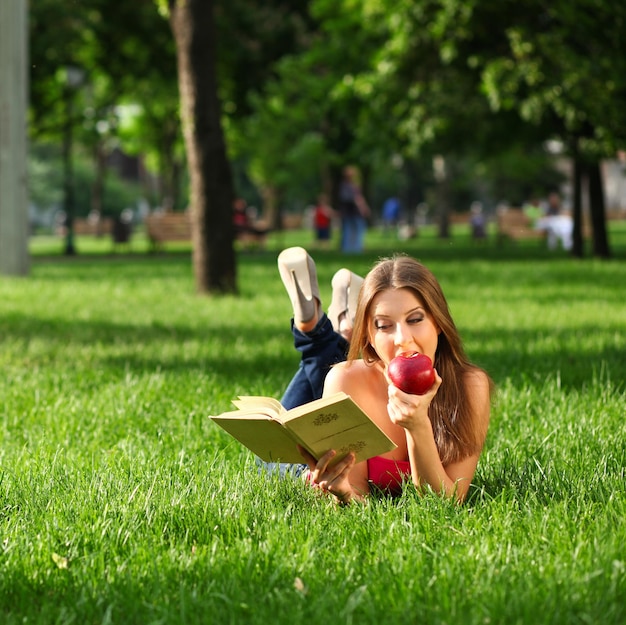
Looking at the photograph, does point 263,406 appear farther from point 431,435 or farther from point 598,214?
point 598,214

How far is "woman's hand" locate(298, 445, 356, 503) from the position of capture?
12.0ft

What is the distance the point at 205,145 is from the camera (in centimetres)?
1405

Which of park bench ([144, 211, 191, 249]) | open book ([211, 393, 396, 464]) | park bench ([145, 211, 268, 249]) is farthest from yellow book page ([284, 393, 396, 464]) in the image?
park bench ([144, 211, 191, 249])

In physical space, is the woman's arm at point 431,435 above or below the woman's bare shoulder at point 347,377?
below

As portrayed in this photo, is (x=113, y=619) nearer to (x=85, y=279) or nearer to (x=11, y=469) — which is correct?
(x=11, y=469)

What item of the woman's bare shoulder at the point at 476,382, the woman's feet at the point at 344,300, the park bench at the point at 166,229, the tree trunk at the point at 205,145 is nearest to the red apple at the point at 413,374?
the woman's bare shoulder at the point at 476,382

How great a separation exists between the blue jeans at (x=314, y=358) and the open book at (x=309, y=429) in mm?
740

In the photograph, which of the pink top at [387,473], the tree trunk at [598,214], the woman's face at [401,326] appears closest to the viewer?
the woman's face at [401,326]

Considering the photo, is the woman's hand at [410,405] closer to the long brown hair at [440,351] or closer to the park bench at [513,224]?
the long brown hair at [440,351]

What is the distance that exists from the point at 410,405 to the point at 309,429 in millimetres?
313

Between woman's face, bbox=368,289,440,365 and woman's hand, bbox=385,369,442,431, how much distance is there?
0.25 meters

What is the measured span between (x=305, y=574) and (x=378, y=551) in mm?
268

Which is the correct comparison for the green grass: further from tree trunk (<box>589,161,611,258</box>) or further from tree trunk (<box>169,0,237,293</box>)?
tree trunk (<box>589,161,611,258</box>)

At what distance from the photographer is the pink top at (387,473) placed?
4055 millimetres
